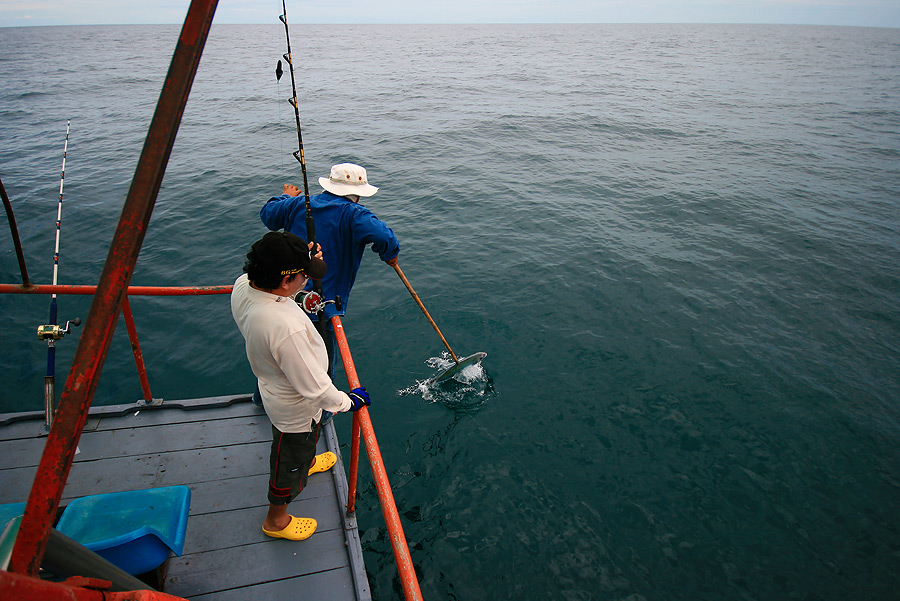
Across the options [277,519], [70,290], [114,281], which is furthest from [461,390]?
[114,281]

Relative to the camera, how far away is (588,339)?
25.8 ft

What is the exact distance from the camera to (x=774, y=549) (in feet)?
15.9

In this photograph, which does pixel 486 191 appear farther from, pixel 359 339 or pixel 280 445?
pixel 280 445

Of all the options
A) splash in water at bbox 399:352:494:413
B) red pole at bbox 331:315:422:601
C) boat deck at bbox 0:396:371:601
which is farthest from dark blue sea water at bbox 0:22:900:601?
red pole at bbox 331:315:422:601

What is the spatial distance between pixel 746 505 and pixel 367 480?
442 cm

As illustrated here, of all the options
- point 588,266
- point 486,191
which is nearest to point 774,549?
point 588,266

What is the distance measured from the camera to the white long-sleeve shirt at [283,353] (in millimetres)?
2438

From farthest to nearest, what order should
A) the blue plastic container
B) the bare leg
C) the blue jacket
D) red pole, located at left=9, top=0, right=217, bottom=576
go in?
the blue jacket, the bare leg, the blue plastic container, red pole, located at left=9, top=0, right=217, bottom=576

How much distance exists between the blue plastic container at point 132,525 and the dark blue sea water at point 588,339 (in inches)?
90.0

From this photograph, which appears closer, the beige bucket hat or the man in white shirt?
the man in white shirt

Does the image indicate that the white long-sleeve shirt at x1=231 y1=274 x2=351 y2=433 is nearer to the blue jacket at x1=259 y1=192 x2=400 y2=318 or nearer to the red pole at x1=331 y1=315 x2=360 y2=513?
the red pole at x1=331 y1=315 x2=360 y2=513

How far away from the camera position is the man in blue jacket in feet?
12.5

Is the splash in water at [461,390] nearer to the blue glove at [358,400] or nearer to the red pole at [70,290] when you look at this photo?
the red pole at [70,290]

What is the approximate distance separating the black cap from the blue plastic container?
60.0 inches
